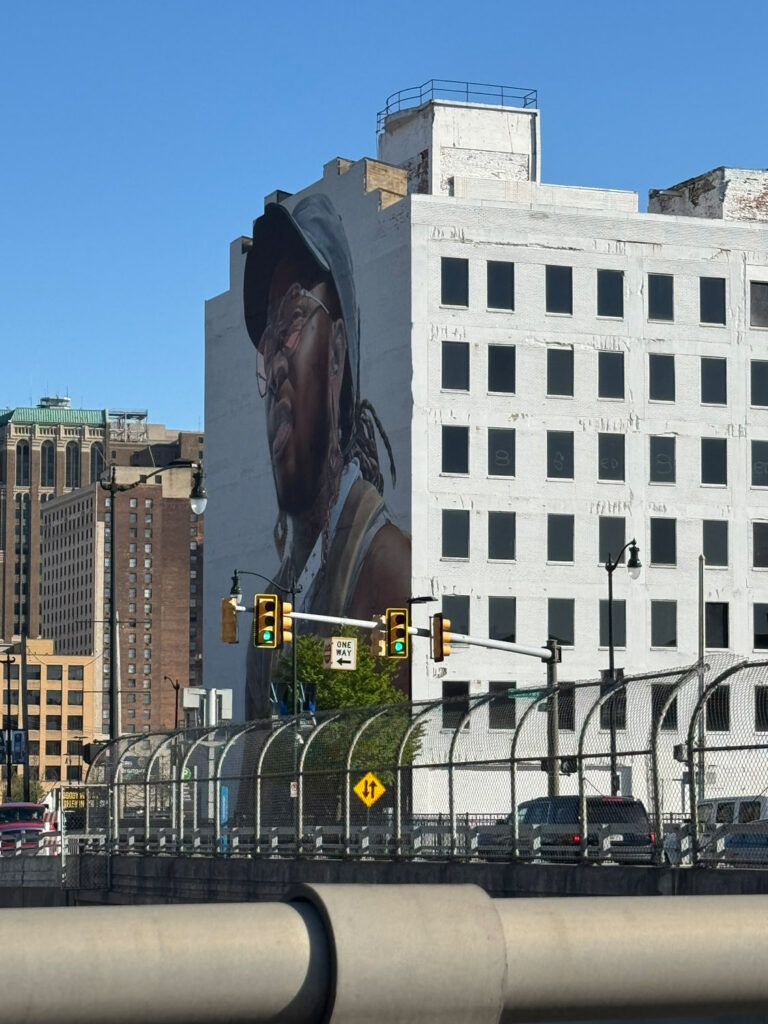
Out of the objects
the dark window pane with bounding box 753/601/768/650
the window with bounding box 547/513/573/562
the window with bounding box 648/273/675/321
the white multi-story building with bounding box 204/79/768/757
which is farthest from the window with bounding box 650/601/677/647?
the window with bounding box 648/273/675/321

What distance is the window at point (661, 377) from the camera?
89.7m

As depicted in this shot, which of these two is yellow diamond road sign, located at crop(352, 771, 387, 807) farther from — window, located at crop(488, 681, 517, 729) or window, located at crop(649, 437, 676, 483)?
window, located at crop(649, 437, 676, 483)

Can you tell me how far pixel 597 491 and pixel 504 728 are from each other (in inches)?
2610

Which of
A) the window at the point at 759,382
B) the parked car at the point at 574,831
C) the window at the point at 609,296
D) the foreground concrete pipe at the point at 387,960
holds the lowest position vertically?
the parked car at the point at 574,831

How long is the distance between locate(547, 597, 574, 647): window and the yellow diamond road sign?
59809 millimetres

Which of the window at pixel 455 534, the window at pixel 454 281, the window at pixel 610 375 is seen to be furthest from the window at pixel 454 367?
the window at pixel 610 375

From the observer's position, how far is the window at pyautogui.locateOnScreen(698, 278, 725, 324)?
90062 mm

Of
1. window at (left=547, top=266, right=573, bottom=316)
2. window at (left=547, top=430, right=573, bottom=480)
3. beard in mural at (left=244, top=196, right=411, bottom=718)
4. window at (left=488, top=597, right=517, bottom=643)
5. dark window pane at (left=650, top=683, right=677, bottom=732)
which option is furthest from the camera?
beard in mural at (left=244, top=196, right=411, bottom=718)

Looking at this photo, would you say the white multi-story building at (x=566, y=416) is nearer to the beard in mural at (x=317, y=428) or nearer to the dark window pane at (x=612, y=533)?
the dark window pane at (x=612, y=533)

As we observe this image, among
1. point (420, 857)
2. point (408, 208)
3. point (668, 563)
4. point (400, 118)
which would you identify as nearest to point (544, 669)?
point (668, 563)

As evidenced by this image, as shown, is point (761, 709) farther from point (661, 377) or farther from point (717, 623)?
point (661, 377)

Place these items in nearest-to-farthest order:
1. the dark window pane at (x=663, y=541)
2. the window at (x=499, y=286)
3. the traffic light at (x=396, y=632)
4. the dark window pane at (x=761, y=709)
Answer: the dark window pane at (x=761, y=709) → the traffic light at (x=396, y=632) → the window at (x=499, y=286) → the dark window pane at (x=663, y=541)

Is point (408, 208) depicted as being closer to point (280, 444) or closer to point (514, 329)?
point (514, 329)

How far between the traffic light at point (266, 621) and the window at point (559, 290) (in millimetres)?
43868
